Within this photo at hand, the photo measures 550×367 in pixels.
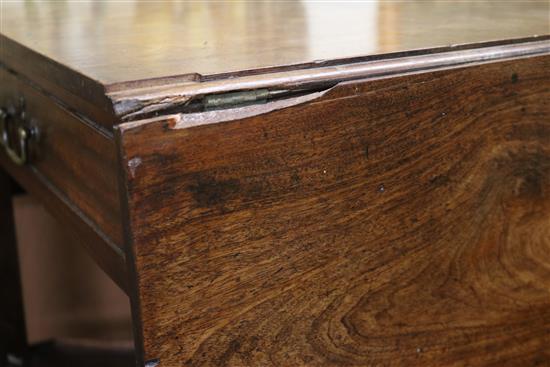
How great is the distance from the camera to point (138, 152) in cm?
59

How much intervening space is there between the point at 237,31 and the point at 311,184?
0.29 meters

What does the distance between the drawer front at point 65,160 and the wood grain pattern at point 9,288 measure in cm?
43

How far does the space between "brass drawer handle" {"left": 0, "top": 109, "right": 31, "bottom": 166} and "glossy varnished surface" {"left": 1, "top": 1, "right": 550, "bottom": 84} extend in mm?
93

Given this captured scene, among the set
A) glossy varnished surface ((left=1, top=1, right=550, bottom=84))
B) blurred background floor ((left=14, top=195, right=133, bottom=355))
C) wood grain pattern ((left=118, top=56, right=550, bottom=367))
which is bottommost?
blurred background floor ((left=14, top=195, right=133, bottom=355))

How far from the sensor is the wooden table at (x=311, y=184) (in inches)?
24.1

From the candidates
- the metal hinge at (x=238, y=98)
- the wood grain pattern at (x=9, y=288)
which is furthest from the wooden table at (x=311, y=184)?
the wood grain pattern at (x=9, y=288)

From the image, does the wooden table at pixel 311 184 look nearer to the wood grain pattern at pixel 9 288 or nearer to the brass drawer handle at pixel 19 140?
the brass drawer handle at pixel 19 140

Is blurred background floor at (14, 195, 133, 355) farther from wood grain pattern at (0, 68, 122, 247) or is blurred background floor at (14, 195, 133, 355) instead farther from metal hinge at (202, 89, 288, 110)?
metal hinge at (202, 89, 288, 110)

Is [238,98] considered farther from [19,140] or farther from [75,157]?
[19,140]

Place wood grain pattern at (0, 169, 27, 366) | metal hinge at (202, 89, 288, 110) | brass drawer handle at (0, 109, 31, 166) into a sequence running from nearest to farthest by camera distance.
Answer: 1. metal hinge at (202, 89, 288, 110)
2. brass drawer handle at (0, 109, 31, 166)
3. wood grain pattern at (0, 169, 27, 366)

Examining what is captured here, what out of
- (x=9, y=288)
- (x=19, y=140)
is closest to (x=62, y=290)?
(x=9, y=288)

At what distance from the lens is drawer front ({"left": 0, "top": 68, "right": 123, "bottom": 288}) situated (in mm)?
661

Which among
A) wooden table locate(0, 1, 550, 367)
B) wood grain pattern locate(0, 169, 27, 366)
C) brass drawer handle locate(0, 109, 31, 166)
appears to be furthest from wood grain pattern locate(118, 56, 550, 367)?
wood grain pattern locate(0, 169, 27, 366)

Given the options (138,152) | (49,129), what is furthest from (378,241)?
(49,129)
